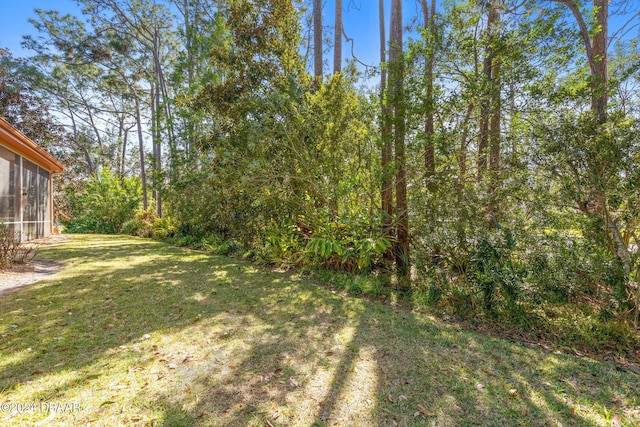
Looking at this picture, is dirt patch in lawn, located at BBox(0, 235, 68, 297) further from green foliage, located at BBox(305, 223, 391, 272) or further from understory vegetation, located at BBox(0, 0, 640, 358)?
green foliage, located at BBox(305, 223, 391, 272)

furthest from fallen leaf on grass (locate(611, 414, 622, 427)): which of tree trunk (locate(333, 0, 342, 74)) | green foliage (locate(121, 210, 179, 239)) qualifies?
green foliage (locate(121, 210, 179, 239))

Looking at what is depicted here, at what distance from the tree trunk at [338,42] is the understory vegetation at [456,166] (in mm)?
155

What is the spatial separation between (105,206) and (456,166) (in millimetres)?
15757

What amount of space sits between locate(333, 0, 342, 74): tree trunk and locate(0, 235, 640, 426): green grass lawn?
6.20 meters

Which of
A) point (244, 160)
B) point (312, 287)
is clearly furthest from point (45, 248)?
point (312, 287)

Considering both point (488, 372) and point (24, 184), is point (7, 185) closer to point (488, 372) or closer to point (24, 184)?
point (24, 184)

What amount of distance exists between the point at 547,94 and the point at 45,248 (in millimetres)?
11613

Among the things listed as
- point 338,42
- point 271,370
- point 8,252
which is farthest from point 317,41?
point 8,252

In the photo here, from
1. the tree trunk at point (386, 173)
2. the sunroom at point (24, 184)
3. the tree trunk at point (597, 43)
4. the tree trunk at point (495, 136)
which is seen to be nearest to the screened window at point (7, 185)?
the sunroom at point (24, 184)

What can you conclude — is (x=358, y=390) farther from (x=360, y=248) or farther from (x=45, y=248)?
(x=45, y=248)

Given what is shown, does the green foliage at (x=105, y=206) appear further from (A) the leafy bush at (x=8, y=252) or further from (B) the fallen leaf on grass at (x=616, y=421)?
(B) the fallen leaf on grass at (x=616, y=421)

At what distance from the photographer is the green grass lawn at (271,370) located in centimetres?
188

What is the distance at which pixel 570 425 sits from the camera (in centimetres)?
186

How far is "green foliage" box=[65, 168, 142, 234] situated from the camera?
45.3 feet
